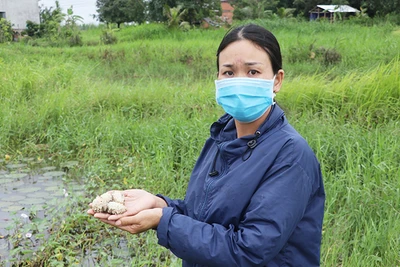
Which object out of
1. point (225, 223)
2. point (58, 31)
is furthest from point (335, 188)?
point (58, 31)

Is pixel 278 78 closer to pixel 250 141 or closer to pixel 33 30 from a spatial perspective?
pixel 250 141

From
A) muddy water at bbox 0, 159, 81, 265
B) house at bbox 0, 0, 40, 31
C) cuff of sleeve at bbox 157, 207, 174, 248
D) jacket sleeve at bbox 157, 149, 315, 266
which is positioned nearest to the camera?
jacket sleeve at bbox 157, 149, 315, 266

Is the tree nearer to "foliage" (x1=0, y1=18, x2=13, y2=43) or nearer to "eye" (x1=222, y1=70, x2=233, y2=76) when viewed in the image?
"foliage" (x1=0, y1=18, x2=13, y2=43)

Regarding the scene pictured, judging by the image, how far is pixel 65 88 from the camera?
21.9 feet

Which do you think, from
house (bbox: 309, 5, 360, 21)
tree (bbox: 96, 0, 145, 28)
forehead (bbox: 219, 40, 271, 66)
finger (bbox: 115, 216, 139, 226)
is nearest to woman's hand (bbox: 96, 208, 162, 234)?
finger (bbox: 115, 216, 139, 226)

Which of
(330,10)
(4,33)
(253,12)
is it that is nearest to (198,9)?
(253,12)

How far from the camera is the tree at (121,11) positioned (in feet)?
88.4

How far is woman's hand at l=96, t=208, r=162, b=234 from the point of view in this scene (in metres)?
1.31

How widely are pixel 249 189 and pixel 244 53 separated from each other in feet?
1.23

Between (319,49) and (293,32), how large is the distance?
13.1ft

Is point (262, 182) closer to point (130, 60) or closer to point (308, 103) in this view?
point (308, 103)

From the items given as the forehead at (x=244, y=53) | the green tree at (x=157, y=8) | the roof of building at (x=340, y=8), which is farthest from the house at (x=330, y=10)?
the forehead at (x=244, y=53)

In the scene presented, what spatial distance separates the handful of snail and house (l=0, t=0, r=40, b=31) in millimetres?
25451

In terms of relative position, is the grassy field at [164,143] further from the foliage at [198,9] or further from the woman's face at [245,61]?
the foliage at [198,9]
